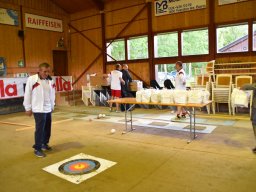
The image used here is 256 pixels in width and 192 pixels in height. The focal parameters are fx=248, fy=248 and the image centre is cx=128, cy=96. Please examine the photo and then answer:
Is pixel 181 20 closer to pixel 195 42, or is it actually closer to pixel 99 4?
pixel 195 42

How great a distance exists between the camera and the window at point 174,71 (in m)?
8.65

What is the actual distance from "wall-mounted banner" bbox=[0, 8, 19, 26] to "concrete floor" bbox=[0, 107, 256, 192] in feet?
20.1

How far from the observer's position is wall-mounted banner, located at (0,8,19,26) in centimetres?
1000

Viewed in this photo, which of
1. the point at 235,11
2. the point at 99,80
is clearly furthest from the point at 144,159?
the point at 99,80

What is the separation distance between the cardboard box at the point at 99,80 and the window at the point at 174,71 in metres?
2.00

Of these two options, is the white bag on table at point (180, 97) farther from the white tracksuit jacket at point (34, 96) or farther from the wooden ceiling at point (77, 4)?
the wooden ceiling at point (77, 4)

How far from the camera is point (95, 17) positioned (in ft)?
37.2

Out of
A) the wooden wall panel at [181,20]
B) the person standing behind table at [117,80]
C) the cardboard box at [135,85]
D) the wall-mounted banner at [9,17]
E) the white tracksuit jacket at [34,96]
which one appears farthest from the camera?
the wall-mounted banner at [9,17]

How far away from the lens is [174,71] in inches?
368

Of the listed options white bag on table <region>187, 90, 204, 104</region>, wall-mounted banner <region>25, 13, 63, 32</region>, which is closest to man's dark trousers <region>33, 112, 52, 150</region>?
white bag on table <region>187, 90, 204, 104</region>

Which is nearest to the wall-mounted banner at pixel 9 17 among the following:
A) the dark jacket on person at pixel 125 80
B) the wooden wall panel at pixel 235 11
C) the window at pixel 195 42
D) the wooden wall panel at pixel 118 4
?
the wooden wall panel at pixel 118 4

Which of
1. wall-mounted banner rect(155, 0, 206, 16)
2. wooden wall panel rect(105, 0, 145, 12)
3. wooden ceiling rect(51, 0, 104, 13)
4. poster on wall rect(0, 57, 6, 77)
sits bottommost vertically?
poster on wall rect(0, 57, 6, 77)

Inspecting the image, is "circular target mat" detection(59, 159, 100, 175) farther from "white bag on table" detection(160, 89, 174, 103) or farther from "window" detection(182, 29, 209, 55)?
"window" detection(182, 29, 209, 55)

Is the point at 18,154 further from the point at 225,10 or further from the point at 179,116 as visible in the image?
the point at 225,10
